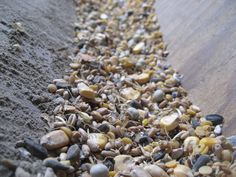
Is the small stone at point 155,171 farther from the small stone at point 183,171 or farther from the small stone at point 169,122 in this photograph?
the small stone at point 169,122

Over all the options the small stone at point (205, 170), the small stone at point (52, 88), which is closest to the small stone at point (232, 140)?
the small stone at point (205, 170)

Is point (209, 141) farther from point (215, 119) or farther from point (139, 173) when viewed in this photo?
point (139, 173)

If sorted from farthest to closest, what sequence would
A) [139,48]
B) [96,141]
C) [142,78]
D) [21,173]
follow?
[139,48] → [142,78] → [96,141] → [21,173]

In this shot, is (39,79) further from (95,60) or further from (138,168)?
(138,168)

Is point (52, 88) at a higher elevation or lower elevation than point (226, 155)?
higher

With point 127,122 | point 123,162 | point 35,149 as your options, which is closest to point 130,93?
point 127,122

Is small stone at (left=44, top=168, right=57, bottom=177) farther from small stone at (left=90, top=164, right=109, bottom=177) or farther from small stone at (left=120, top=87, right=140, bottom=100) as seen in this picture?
small stone at (left=120, top=87, right=140, bottom=100)

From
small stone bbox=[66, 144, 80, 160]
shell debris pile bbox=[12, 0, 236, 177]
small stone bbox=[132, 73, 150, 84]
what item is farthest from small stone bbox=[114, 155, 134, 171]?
small stone bbox=[132, 73, 150, 84]
